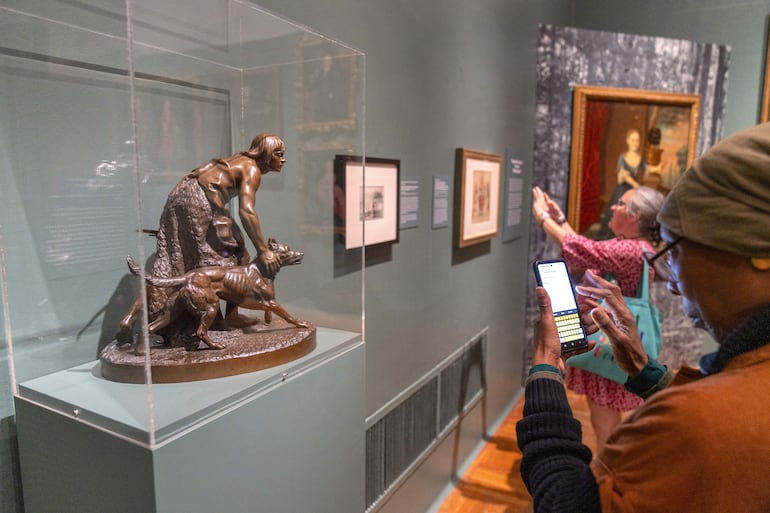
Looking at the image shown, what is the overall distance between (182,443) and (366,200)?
4.09 ft

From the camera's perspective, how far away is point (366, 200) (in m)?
2.05

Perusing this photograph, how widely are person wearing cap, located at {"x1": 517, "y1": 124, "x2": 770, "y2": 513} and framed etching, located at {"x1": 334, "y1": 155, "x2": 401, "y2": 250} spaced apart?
0.93 meters

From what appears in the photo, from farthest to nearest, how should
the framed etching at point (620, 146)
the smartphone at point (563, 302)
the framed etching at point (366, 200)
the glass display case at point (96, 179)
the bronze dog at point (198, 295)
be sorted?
the framed etching at point (620, 146) < the framed etching at point (366, 200) < the smartphone at point (563, 302) < the bronze dog at point (198, 295) < the glass display case at point (96, 179)

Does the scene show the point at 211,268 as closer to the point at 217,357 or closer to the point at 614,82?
the point at 217,357

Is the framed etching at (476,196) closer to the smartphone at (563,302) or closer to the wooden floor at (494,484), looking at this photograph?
the smartphone at (563,302)

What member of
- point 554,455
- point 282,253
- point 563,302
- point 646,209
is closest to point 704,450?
point 554,455

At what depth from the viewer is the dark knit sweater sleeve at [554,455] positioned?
3.18 ft

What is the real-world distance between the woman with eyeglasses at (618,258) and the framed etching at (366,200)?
3.66ft

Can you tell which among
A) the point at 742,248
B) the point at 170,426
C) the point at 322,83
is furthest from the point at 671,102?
the point at 170,426

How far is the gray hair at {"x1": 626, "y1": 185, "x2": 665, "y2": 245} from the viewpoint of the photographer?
2.72 m

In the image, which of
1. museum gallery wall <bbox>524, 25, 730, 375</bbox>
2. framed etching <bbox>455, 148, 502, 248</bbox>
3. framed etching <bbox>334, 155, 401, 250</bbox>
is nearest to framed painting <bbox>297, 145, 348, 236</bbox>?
framed etching <bbox>334, 155, 401, 250</bbox>

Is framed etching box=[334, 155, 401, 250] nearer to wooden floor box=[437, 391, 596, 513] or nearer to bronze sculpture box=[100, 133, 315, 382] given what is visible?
bronze sculpture box=[100, 133, 315, 382]

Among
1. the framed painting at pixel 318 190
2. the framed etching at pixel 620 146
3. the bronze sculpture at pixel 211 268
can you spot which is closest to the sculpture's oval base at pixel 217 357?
the bronze sculpture at pixel 211 268

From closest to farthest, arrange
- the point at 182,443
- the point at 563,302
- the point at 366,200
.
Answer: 1. the point at 182,443
2. the point at 563,302
3. the point at 366,200
